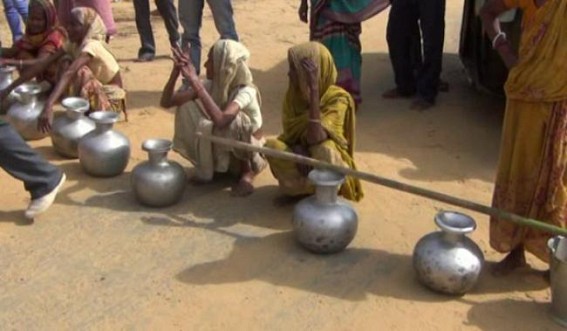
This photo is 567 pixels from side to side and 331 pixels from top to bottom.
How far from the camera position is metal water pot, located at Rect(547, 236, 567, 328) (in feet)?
11.8

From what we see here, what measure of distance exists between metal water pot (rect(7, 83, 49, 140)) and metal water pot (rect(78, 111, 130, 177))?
2.52 ft

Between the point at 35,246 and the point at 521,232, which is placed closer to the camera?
the point at 521,232

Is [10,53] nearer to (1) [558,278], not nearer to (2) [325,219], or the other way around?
(2) [325,219]

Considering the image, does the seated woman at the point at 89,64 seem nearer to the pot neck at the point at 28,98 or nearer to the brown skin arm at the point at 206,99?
the pot neck at the point at 28,98

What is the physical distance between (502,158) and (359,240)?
3.32ft

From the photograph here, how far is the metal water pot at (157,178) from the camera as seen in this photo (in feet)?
15.5

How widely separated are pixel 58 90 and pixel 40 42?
114cm

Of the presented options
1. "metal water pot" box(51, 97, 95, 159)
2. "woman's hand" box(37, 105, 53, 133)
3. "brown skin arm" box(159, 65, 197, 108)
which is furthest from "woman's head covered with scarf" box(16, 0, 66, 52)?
"brown skin arm" box(159, 65, 197, 108)

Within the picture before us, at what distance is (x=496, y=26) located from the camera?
4.02 m

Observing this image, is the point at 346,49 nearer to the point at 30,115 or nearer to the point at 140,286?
the point at 30,115

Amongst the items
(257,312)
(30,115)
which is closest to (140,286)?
(257,312)

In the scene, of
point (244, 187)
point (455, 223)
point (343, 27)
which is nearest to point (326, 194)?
point (455, 223)

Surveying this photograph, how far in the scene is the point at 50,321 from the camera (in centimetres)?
366

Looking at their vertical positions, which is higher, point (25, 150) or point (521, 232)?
point (25, 150)
